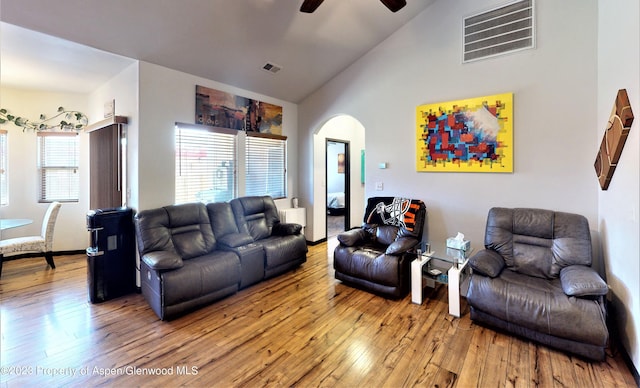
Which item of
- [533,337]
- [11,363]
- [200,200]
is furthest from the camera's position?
[200,200]

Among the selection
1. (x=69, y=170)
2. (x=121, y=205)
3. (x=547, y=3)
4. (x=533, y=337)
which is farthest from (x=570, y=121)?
(x=69, y=170)

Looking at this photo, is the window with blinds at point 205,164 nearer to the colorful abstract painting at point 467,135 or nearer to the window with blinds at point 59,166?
the window with blinds at point 59,166

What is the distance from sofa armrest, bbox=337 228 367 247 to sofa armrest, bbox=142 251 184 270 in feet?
6.13

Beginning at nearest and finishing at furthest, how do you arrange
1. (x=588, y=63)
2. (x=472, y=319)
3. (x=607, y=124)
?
1. (x=607, y=124)
2. (x=472, y=319)
3. (x=588, y=63)

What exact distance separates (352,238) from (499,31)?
9.97ft

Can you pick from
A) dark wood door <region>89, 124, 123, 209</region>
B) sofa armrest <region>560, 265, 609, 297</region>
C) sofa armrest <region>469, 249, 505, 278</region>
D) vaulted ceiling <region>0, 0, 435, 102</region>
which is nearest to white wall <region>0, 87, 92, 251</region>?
vaulted ceiling <region>0, 0, 435, 102</region>

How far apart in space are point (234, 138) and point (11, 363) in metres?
3.28

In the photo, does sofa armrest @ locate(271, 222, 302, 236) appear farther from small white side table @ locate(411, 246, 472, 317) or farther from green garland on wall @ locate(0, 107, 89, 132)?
green garland on wall @ locate(0, 107, 89, 132)

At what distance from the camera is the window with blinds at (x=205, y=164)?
149 inches

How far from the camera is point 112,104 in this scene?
3.86 meters

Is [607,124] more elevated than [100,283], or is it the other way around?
[607,124]

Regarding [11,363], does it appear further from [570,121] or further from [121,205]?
[570,121]

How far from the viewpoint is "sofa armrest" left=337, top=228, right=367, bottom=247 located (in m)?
3.62

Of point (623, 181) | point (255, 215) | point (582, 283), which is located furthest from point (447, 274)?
point (255, 215)
